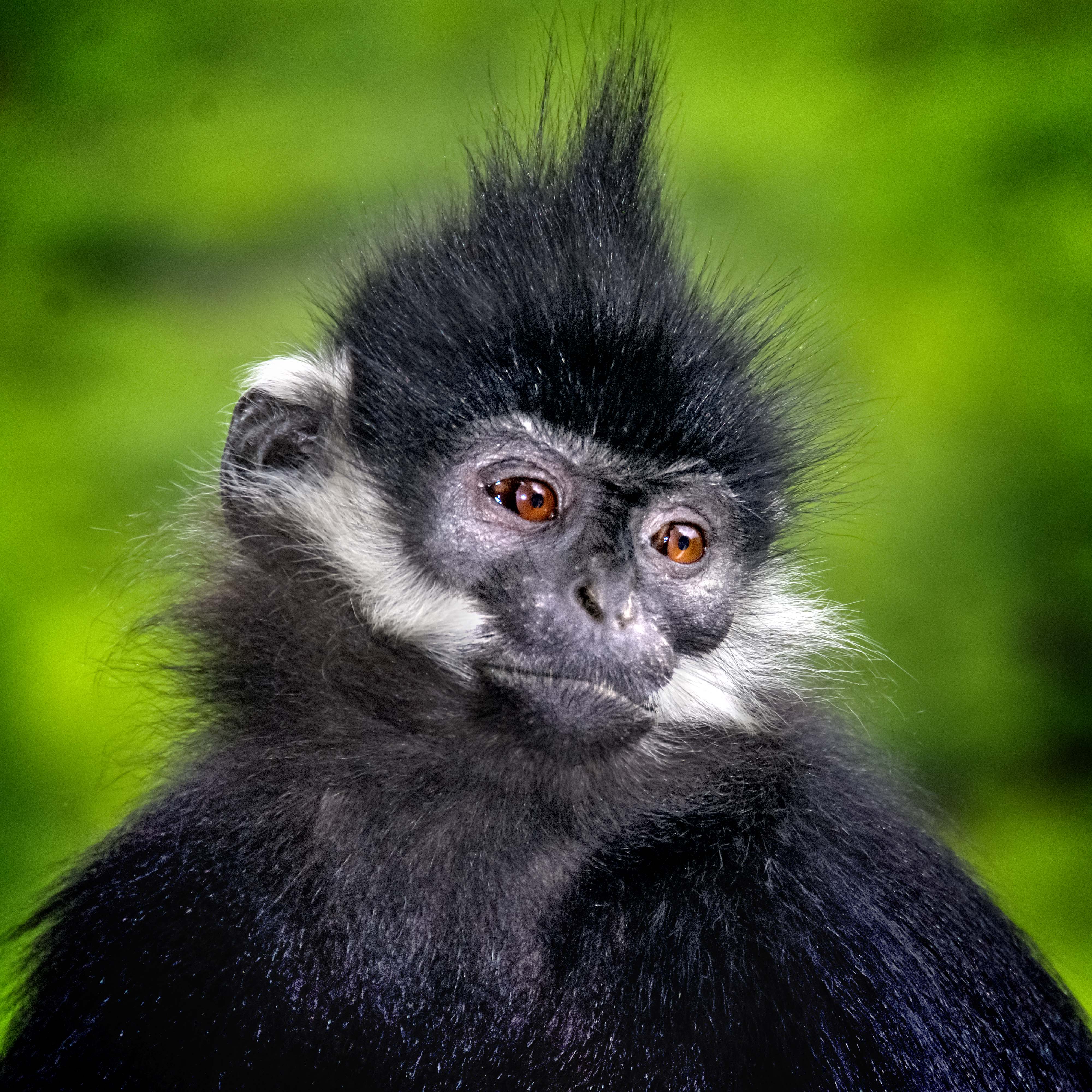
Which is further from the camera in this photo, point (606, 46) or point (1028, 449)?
point (1028, 449)

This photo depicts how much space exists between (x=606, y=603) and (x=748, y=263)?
167 cm

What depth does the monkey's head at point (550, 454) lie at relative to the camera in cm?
196

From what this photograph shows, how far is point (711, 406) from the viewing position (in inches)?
83.7

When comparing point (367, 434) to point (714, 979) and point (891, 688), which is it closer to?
point (714, 979)

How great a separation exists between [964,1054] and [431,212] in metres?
1.61

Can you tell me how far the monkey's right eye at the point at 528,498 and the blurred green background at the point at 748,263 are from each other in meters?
1.53

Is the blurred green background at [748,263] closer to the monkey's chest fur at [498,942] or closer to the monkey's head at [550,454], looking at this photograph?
the monkey's head at [550,454]

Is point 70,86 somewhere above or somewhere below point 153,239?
above

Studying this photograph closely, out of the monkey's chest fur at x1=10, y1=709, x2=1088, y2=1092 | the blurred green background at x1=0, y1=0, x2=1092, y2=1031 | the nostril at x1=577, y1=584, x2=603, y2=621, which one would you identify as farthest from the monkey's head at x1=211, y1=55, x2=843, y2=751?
the blurred green background at x1=0, y1=0, x2=1092, y2=1031

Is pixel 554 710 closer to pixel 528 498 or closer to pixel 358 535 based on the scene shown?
pixel 528 498

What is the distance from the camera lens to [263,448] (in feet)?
7.34

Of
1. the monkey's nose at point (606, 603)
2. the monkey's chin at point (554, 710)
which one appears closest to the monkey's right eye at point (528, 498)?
the monkey's nose at point (606, 603)

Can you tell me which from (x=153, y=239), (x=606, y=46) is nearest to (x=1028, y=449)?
(x=606, y=46)

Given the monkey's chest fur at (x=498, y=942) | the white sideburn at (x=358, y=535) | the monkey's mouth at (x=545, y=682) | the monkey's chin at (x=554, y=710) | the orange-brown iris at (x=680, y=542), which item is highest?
the orange-brown iris at (x=680, y=542)
